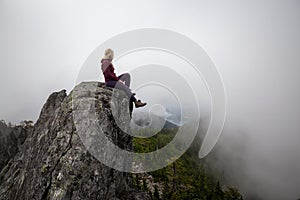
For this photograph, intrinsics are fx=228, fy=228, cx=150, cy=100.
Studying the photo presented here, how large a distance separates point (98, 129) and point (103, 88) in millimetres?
3804

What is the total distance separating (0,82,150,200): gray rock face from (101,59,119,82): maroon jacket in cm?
89

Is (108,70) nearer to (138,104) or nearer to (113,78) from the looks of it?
(113,78)

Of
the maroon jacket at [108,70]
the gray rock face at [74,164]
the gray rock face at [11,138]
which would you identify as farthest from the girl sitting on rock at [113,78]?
the gray rock face at [11,138]

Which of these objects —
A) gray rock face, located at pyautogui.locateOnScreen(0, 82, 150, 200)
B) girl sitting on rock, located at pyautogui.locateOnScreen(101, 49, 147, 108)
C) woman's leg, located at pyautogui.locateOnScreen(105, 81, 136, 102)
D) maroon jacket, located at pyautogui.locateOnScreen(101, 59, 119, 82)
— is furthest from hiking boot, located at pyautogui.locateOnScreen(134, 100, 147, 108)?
maroon jacket, located at pyautogui.locateOnScreen(101, 59, 119, 82)

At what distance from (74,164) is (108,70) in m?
6.84

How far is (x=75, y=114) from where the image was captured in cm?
1491

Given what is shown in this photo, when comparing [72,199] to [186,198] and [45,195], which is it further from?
[186,198]

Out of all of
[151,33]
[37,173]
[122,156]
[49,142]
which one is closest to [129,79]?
[151,33]

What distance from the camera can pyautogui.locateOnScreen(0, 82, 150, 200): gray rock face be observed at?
1273cm

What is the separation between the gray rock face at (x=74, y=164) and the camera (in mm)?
12734

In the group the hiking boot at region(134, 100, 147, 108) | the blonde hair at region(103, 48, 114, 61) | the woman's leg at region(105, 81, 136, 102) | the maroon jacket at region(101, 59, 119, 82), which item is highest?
the blonde hair at region(103, 48, 114, 61)

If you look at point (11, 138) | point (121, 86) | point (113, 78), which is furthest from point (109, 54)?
point (11, 138)

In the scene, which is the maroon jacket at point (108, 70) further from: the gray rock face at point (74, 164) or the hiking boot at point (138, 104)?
the hiking boot at point (138, 104)

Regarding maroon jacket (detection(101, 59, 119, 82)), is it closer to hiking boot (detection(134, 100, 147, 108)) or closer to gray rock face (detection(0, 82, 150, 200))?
gray rock face (detection(0, 82, 150, 200))
